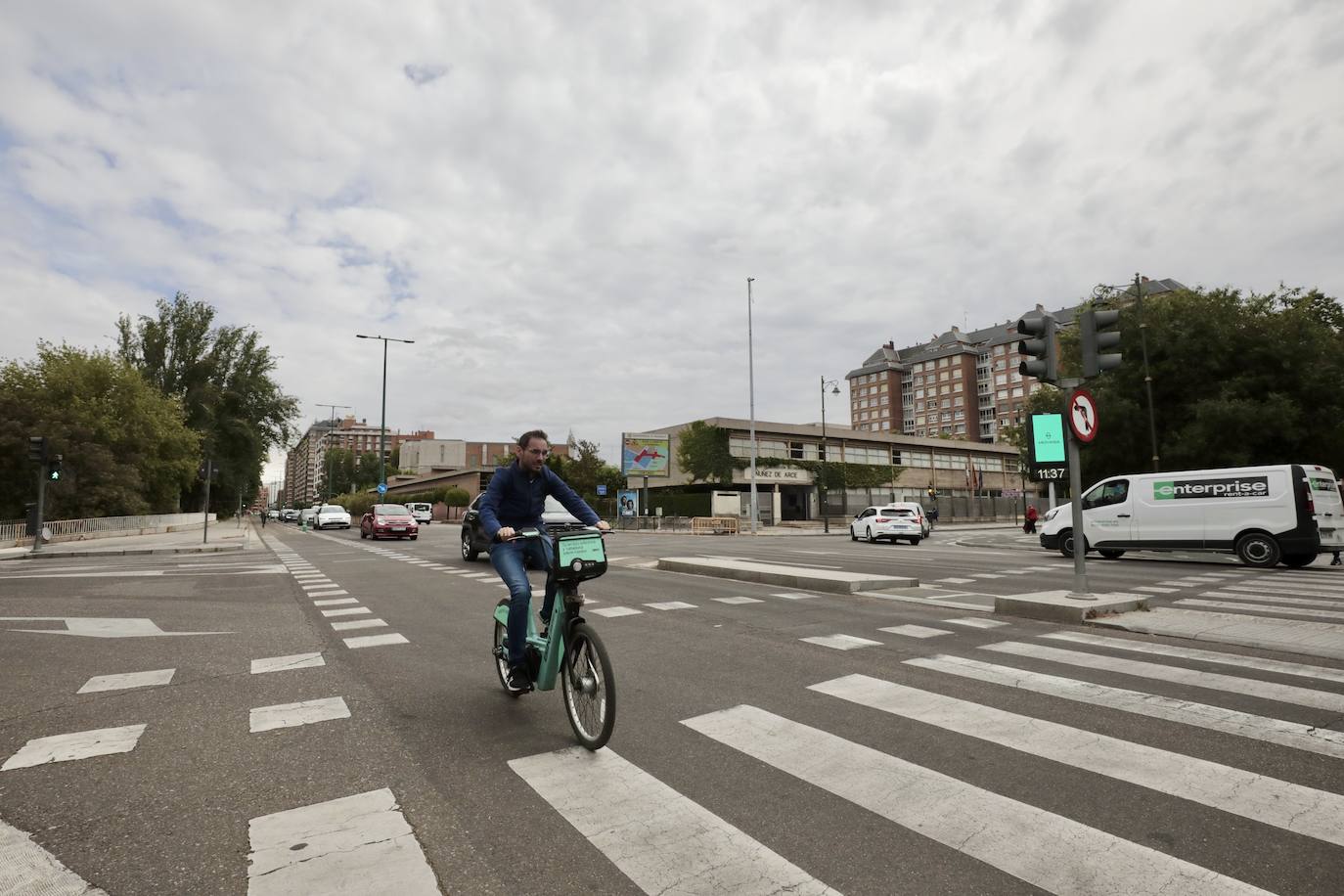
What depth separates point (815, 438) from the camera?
64.3 m

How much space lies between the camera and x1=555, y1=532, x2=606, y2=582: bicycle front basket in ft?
13.7

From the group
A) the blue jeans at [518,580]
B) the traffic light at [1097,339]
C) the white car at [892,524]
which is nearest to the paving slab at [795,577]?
the traffic light at [1097,339]

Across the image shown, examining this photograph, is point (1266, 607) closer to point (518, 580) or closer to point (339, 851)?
point (518, 580)

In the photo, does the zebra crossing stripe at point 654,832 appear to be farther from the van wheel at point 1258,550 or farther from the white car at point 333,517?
the white car at point 333,517

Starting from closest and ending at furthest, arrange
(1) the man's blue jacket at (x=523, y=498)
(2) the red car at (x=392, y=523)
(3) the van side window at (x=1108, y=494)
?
(1) the man's blue jacket at (x=523, y=498), (3) the van side window at (x=1108, y=494), (2) the red car at (x=392, y=523)

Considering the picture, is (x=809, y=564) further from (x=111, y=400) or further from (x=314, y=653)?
(x=111, y=400)

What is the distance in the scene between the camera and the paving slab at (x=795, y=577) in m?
11.0

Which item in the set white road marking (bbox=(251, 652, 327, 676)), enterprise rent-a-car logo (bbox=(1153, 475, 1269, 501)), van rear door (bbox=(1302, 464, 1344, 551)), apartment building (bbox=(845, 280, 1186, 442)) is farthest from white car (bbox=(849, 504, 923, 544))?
apartment building (bbox=(845, 280, 1186, 442))

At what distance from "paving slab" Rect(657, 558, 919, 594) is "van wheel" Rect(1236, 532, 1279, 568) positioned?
26.8 feet

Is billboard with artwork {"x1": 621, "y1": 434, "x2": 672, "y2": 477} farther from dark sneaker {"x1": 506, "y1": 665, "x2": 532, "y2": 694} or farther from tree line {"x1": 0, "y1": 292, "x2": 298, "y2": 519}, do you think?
dark sneaker {"x1": 506, "y1": 665, "x2": 532, "y2": 694}

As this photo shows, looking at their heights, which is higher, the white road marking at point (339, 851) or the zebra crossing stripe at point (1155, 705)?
the white road marking at point (339, 851)

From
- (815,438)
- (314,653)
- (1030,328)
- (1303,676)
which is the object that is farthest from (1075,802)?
(815,438)

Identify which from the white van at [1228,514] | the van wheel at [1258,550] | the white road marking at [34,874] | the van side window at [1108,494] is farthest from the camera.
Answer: the van side window at [1108,494]

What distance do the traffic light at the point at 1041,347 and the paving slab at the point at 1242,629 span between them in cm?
300
